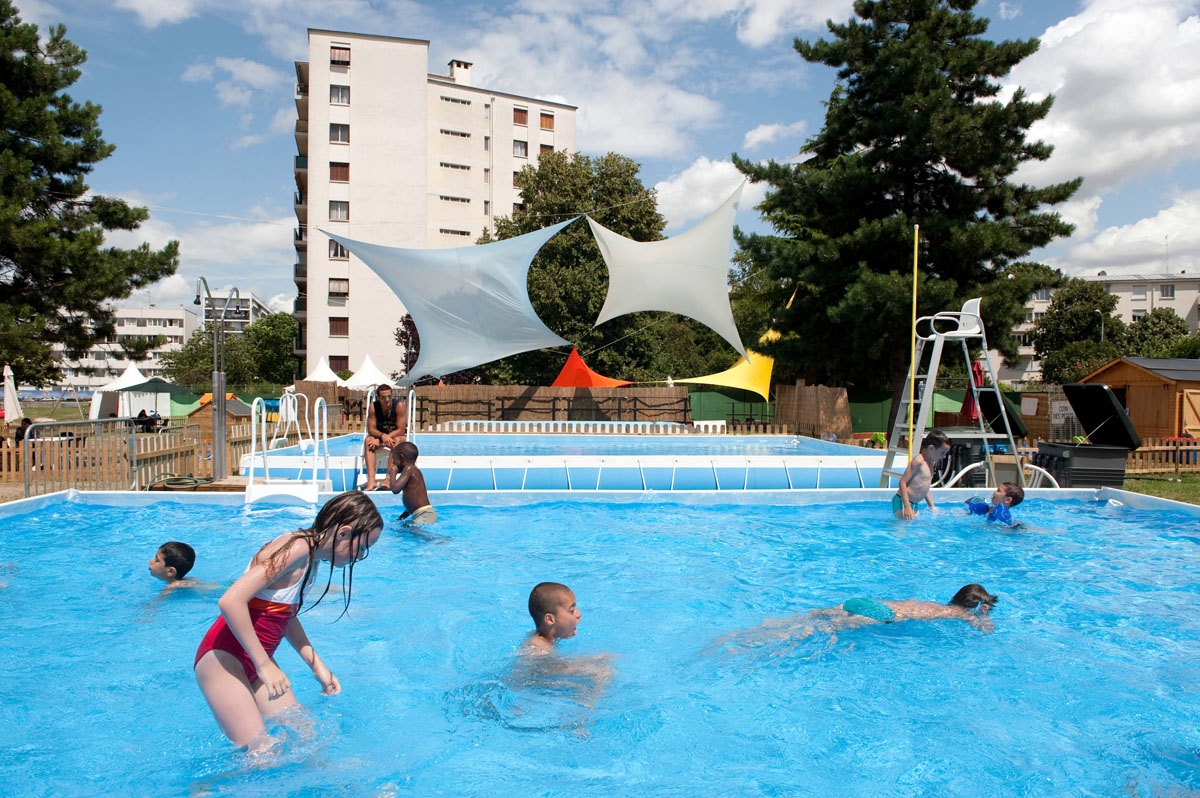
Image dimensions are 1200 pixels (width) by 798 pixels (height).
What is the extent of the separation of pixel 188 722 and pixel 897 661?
4388 millimetres

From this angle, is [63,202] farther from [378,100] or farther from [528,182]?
[378,100]

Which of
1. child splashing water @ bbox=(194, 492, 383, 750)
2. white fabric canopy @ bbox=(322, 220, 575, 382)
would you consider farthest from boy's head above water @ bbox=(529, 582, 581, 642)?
white fabric canopy @ bbox=(322, 220, 575, 382)

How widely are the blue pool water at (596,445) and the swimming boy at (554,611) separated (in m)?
13.6

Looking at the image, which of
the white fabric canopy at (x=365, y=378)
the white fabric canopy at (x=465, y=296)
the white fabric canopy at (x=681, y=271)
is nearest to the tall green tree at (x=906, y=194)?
the white fabric canopy at (x=681, y=271)

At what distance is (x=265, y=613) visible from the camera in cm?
298

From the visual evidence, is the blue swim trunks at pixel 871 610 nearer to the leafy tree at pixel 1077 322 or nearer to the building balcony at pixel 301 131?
the leafy tree at pixel 1077 322

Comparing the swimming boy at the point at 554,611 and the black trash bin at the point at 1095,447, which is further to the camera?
the black trash bin at the point at 1095,447

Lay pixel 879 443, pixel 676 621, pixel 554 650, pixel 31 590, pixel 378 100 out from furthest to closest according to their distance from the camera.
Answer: pixel 378 100 → pixel 879 443 → pixel 31 590 → pixel 676 621 → pixel 554 650

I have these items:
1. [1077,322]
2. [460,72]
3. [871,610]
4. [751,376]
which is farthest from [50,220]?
[1077,322]

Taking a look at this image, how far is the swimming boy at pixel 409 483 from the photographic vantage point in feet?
26.6

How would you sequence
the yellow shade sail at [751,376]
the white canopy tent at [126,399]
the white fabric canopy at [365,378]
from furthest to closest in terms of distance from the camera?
the white fabric canopy at [365,378] → the yellow shade sail at [751,376] → the white canopy tent at [126,399]

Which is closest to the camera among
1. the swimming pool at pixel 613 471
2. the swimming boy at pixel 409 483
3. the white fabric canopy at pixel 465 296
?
the swimming boy at pixel 409 483

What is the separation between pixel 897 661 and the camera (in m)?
5.21

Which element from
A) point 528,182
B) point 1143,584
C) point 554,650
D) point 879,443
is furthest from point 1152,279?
point 554,650
